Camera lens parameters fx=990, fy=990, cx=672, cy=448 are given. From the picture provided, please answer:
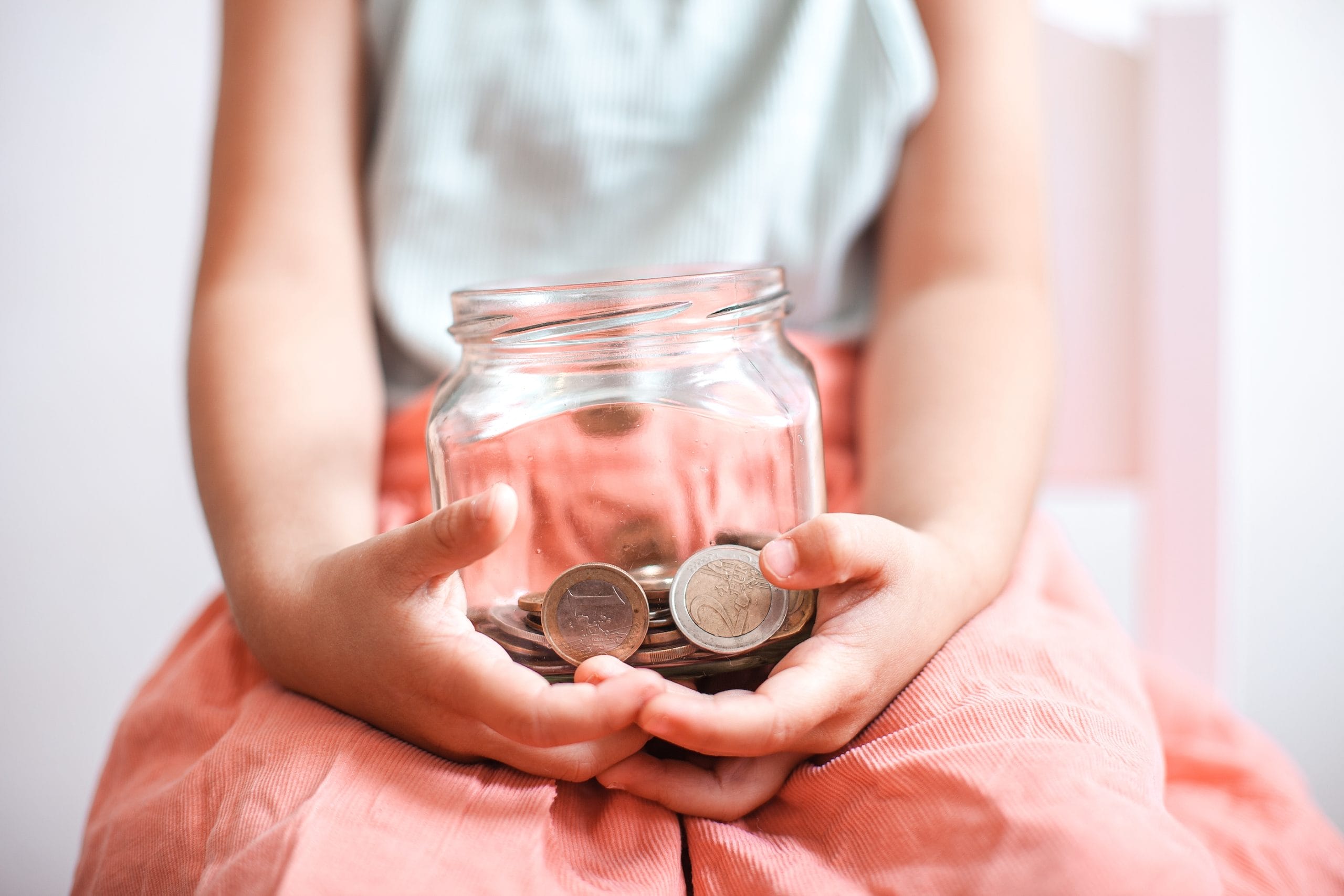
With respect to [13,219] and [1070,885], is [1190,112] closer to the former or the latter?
[1070,885]

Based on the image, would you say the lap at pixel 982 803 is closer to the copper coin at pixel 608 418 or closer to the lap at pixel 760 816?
the lap at pixel 760 816

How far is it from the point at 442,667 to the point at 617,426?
0.12 m

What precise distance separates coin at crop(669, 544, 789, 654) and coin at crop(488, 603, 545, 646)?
61mm

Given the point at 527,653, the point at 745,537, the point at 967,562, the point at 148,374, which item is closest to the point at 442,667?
the point at 527,653

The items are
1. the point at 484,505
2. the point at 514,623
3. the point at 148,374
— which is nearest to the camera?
the point at 484,505

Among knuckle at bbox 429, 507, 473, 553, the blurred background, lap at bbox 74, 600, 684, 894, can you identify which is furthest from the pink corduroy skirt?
the blurred background

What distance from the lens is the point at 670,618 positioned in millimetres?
A: 384

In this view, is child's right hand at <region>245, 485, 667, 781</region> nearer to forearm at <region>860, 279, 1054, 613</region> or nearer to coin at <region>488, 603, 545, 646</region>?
coin at <region>488, 603, 545, 646</region>

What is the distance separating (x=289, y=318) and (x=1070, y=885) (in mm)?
496

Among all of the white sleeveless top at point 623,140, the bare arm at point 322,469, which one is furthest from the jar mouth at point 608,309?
the white sleeveless top at point 623,140

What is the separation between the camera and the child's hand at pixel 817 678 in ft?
1.15

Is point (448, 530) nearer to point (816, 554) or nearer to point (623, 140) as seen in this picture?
point (816, 554)

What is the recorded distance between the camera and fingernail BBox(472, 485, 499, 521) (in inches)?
12.7

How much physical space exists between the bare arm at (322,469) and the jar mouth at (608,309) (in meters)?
0.11
